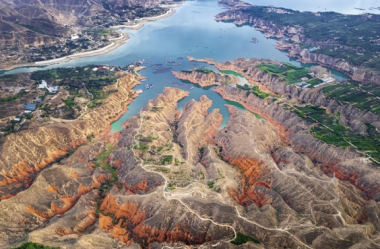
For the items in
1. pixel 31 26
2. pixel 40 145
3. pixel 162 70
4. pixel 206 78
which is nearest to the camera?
pixel 40 145

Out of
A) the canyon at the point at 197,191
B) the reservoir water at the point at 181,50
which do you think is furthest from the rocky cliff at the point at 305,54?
the canyon at the point at 197,191

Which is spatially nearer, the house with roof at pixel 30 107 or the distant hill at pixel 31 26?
the house with roof at pixel 30 107

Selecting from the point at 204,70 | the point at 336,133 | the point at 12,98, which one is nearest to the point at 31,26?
the point at 12,98

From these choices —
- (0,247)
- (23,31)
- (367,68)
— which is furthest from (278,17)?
(0,247)

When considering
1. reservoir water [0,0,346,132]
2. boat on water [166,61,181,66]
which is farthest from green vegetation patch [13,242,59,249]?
boat on water [166,61,181,66]

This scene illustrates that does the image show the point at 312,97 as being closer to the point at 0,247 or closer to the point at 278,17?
the point at 0,247

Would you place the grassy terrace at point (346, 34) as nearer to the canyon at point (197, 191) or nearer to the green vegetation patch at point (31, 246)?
the canyon at point (197, 191)

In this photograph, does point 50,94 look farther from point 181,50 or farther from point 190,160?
point 181,50
